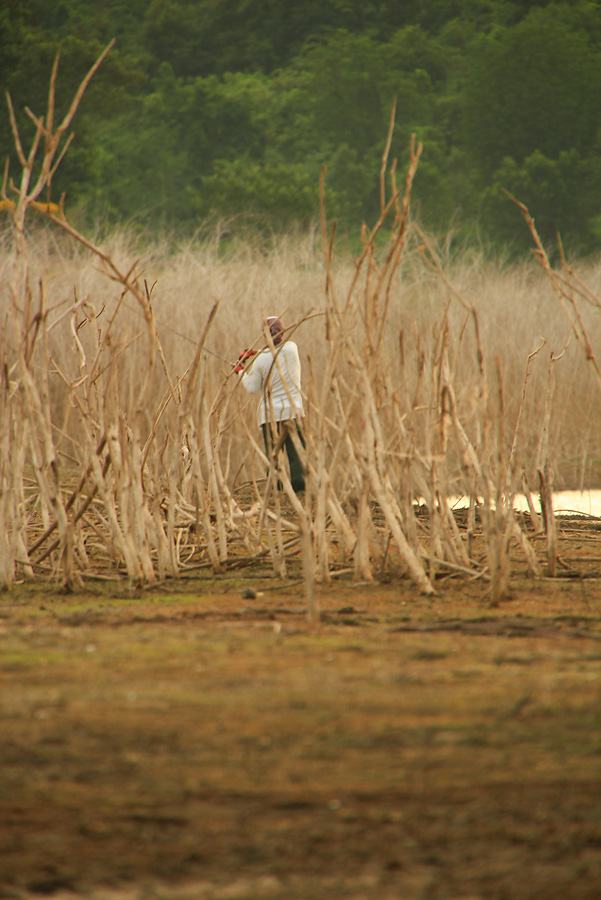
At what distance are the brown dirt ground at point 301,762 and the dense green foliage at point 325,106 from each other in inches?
576

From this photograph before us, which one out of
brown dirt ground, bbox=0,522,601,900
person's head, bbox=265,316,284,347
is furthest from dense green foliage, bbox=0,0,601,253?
brown dirt ground, bbox=0,522,601,900

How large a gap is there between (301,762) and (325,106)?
18.9m

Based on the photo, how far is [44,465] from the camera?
9.44ft

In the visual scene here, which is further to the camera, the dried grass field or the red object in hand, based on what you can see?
the red object in hand

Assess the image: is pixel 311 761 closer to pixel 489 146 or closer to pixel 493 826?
pixel 493 826

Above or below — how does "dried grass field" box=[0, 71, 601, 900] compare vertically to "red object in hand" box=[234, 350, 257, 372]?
below

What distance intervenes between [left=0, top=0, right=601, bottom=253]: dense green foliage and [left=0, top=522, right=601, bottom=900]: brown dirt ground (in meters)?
14.6

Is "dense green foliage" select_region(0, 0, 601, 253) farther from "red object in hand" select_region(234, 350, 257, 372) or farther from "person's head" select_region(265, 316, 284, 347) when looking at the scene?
"red object in hand" select_region(234, 350, 257, 372)

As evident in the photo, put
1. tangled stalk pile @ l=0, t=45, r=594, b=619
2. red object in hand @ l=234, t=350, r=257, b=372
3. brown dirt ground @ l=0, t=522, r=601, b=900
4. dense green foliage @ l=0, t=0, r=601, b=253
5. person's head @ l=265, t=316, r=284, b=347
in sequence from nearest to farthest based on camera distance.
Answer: brown dirt ground @ l=0, t=522, r=601, b=900
tangled stalk pile @ l=0, t=45, r=594, b=619
red object in hand @ l=234, t=350, r=257, b=372
person's head @ l=265, t=316, r=284, b=347
dense green foliage @ l=0, t=0, r=601, b=253

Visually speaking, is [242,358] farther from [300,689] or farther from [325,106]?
[325,106]

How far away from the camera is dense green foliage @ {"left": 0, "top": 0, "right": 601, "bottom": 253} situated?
16922 millimetres

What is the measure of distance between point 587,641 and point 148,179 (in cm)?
1733

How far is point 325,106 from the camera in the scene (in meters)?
19.2

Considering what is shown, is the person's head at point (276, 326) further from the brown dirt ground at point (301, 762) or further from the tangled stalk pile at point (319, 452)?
the brown dirt ground at point (301, 762)
